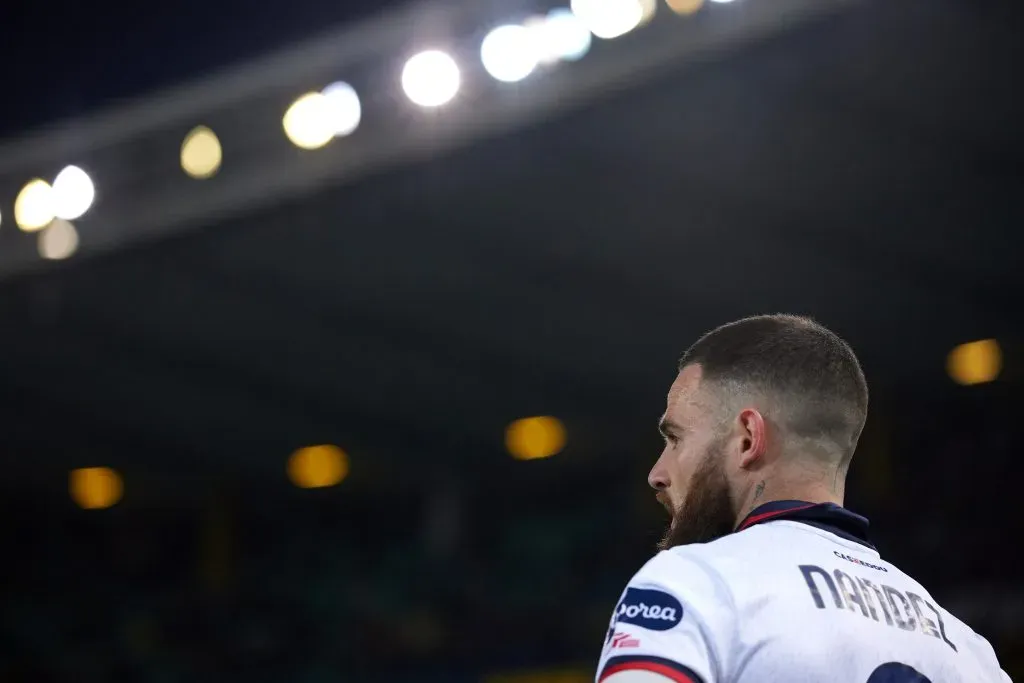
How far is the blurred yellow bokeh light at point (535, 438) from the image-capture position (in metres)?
20.1

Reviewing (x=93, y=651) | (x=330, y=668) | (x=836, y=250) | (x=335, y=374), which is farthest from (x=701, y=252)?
(x=93, y=651)

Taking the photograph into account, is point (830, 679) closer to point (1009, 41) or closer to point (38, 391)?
point (1009, 41)

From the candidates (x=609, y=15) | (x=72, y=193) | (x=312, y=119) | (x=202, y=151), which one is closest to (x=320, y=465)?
(x=72, y=193)

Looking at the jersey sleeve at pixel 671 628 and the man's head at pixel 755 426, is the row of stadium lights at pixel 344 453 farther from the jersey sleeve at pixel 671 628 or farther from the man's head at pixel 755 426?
the jersey sleeve at pixel 671 628

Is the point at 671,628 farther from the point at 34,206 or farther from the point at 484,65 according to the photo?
the point at 34,206

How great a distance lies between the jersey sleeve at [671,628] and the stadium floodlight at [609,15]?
8918 mm

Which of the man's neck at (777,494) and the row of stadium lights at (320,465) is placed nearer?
the man's neck at (777,494)

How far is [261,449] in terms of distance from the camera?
69.7 ft

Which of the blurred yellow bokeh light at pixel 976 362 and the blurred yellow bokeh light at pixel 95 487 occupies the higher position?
the blurred yellow bokeh light at pixel 95 487

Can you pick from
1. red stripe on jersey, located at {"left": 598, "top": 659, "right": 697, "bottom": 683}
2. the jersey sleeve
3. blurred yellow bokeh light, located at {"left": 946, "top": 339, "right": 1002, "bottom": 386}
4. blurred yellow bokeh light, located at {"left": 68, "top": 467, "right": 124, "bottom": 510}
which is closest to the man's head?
the jersey sleeve

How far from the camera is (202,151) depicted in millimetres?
12680

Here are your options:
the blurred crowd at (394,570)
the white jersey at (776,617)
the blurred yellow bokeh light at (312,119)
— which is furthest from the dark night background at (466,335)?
the white jersey at (776,617)

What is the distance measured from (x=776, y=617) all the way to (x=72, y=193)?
12378mm

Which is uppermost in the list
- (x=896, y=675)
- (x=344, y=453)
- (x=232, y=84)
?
(x=344, y=453)
